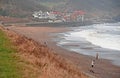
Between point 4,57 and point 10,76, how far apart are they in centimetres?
383

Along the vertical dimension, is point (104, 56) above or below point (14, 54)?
below

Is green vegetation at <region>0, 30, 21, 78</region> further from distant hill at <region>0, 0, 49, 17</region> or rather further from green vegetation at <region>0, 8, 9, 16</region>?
distant hill at <region>0, 0, 49, 17</region>

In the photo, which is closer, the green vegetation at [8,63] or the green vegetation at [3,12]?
the green vegetation at [8,63]

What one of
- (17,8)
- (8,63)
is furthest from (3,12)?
(8,63)

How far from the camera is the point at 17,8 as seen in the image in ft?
475

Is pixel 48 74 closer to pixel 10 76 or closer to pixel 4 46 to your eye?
pixel 10 76

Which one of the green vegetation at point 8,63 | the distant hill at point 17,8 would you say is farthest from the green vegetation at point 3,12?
the green vegetation at point 8,63

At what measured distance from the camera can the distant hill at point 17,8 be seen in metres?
135

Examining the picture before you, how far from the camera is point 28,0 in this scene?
16788 cm

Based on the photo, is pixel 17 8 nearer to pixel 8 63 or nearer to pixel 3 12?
pixel 3 12

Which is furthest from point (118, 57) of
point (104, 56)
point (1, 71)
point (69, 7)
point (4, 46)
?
point (69, 7)

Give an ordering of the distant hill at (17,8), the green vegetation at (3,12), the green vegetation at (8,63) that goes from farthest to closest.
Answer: the distant hill at (17,8) < the green vegetation at (3,12) < the green vegetation at (8,63)

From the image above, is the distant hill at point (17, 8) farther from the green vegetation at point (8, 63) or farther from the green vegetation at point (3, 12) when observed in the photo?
the green vegetation at point (8, 63)

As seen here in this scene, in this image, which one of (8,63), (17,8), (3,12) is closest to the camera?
(8,63)
